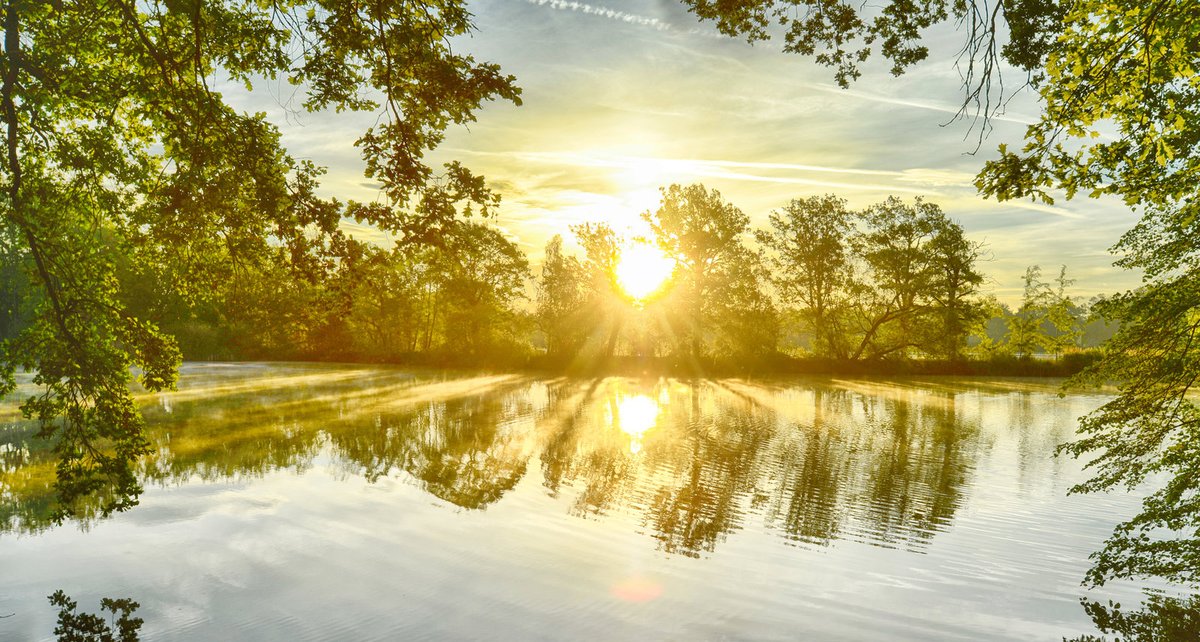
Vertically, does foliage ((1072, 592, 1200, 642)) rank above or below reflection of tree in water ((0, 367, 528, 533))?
above

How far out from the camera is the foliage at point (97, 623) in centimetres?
634

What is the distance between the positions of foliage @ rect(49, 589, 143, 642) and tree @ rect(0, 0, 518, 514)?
1.19 m

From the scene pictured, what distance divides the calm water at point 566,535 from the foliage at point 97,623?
0.14m

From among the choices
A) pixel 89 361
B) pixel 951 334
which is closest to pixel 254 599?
pixel 89 361

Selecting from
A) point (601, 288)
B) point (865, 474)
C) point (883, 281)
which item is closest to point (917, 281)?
point (883, 281)

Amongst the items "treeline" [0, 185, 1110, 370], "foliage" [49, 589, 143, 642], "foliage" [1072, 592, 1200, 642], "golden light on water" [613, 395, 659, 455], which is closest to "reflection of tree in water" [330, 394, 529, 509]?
"golden light on water" [613, 395, 659, 455]

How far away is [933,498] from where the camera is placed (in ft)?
42.0

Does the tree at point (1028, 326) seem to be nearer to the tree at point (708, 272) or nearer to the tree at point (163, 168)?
the tree at point (708, 272)

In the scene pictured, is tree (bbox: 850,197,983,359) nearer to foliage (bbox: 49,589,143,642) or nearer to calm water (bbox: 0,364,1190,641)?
calm water (bbox: 0,364,1190,641)

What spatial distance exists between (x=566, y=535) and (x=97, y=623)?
571cm

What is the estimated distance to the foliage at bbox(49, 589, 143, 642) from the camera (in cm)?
634

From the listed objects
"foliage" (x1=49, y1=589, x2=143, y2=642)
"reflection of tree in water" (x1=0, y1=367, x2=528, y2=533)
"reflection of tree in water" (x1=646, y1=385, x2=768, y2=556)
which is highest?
"reflection of tree in water" (x1=646, y1=385, x2=768, y2=556)

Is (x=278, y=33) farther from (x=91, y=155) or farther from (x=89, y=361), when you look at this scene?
(x=89, y=361)

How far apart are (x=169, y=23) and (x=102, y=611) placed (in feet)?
23.8
